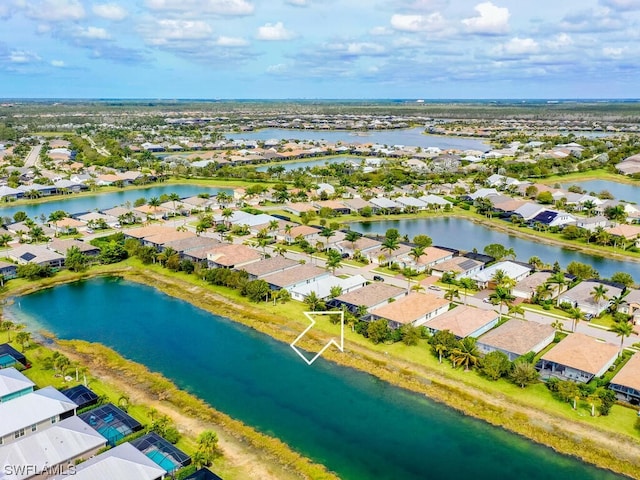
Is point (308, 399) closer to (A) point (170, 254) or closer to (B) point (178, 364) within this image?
(B) point (178, 364)

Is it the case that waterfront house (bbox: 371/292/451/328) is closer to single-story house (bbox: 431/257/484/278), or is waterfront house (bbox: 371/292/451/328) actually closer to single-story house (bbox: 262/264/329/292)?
single-story house (bbox: 431/257/484/278)

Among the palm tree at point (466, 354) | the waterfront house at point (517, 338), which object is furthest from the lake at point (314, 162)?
the palm tree at point (466, 354)

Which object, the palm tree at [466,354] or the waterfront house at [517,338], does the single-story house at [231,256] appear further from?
the waterfront house at [517,338]

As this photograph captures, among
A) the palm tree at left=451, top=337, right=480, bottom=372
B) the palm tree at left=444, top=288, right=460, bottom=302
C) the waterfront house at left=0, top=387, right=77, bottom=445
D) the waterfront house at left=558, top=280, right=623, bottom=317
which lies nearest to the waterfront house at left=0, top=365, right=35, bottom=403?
the waterfront house at left=0, top=387, right=77, bottom=445

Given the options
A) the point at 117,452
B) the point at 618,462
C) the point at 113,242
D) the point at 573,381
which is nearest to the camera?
the point at 117,452

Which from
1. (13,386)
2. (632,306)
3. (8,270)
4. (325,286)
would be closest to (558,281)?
(632,306)

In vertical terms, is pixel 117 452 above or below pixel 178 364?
above

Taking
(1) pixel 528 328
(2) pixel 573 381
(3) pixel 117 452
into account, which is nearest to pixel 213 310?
(3) pixel 117 452
